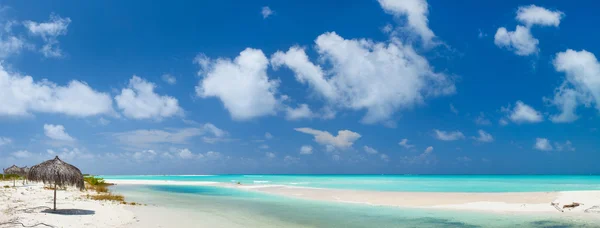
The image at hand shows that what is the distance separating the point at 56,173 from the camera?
18.0 metres

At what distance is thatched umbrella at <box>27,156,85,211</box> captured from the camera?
17.9 metres

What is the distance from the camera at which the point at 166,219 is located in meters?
18.1

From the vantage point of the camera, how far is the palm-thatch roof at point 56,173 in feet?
58.6

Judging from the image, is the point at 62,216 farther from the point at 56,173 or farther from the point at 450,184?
the point at 450,184

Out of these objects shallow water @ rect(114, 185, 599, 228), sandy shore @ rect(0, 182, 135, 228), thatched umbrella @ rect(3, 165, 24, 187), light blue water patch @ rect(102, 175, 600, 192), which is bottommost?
light blue water patch @ rect(102, 175, 600, 192)

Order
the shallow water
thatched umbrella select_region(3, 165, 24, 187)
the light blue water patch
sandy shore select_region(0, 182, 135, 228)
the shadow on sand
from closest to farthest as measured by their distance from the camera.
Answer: sandy shore select_region(0, 182, 135, 228) → the shadow on sand → the shallow water → thatched umbrella select_region(3, 165, 24, 187) → the light blue water patch

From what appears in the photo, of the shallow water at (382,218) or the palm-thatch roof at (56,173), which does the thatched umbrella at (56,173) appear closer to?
the palm-thatch roof at (56,173)

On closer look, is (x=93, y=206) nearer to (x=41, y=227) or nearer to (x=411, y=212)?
(x=41, y=227)

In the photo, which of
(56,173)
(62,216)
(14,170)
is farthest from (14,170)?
(62,216)

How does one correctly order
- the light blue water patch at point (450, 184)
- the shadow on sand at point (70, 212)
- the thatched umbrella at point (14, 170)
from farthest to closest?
the light blue water patch at point (450, 184) < the thatched umbrella at point (14, 170) < the shadow on sand at point (70, 212)

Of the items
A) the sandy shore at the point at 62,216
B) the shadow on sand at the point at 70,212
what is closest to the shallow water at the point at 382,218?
the sandy shore at the point at 62,216

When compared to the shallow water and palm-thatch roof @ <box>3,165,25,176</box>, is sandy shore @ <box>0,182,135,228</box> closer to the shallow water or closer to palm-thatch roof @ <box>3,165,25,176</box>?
the shallow water

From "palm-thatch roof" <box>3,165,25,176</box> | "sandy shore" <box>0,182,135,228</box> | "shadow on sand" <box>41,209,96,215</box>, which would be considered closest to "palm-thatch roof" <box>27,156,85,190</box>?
"shadow on sand" <box>41,209,96,215</box>

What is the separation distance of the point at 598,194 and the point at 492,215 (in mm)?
7847
